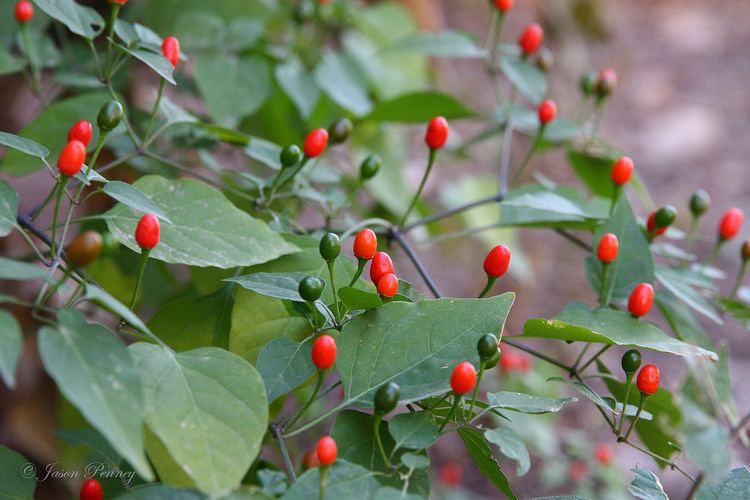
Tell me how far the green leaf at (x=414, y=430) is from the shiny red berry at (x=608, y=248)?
32 centimetres

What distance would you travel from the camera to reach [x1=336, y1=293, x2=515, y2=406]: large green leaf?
2.35ft

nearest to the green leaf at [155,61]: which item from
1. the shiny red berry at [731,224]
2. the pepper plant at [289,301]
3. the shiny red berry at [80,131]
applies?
the pepper plant at [289,301]

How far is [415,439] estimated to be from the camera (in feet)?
2.22

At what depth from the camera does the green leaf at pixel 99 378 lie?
0.51m

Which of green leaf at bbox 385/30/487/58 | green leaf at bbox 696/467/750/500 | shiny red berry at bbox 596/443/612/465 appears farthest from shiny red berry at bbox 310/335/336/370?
shiny red berry at bbox 596/443/612/465

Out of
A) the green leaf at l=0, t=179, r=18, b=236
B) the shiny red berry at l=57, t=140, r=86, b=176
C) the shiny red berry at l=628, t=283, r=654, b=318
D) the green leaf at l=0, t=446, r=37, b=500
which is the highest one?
the shiny red berry at l=57, t=140, r=86, b=176

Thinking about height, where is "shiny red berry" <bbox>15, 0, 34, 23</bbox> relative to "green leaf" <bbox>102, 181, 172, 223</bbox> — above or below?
above

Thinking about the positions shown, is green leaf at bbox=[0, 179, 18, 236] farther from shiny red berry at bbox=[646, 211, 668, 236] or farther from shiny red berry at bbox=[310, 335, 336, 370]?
shiny red berry at bbox=[646, 211, 668, 236]

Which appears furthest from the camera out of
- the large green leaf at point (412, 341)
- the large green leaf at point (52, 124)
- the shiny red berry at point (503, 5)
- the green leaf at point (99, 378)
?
the shiny red berry at point (503, 5)

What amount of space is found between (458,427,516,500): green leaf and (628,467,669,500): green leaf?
123 mm

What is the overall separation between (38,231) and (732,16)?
5528mm

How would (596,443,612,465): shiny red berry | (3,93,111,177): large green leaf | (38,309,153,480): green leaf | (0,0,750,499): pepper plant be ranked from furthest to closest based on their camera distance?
(596,443,612,465): shiny red berry → (3,93,111,177): large green leaf → (0,0,750,499): pepper plant → (38,309,153,480): green leaf

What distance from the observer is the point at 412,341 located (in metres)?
0.73

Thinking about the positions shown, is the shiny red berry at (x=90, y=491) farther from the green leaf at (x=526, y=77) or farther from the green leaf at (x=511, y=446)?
the green leaf at (x=526, y=77)
